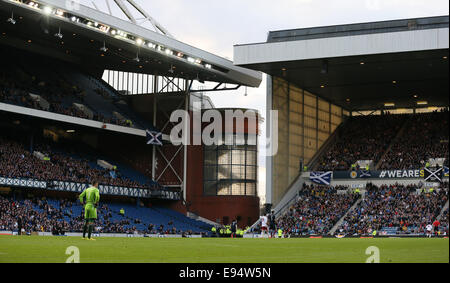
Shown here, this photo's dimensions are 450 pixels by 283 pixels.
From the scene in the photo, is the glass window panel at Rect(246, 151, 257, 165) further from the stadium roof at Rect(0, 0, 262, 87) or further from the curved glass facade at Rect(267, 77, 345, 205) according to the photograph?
the stadium roof at Rect(0, 0, 262, 87)

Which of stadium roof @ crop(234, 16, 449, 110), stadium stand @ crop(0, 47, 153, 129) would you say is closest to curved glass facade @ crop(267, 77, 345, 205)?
stadium roof @ crop(234, 16, 449, 110)

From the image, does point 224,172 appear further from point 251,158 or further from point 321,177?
point 321,177

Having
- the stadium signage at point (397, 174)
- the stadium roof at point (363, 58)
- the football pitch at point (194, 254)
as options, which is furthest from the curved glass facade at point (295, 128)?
the football pitch at point (194, 254)

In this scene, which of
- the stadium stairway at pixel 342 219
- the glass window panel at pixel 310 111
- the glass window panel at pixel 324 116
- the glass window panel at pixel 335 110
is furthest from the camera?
the glass window panel at pixel 335 110

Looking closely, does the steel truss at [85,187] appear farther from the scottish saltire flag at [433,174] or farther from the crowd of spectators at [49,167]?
the scottish saltire flag at [433,174]

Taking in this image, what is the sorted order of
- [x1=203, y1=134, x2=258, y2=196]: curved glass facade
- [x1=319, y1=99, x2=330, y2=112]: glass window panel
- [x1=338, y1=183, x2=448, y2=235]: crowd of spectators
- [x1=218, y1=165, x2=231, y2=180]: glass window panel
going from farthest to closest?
[x1=218, y1=165, x2=231, y2=180]: glass window panel → [x1=203, y1=134, x2=258, y2=196]: curved glass facade → [x1=319, y1=99, x2=330, y2=112]: glass window panel → [x1=338, y1=183, x2=448, y2=235]: crowd of spectators

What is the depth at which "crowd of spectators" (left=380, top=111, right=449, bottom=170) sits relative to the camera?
195 feet

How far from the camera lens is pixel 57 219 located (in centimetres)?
5169

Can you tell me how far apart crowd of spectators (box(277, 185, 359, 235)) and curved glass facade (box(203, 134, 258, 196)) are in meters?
9.37

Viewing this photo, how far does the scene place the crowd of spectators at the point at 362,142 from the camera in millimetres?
65125

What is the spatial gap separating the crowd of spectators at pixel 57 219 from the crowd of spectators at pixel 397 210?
50.5 ft

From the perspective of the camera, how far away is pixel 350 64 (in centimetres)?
5672
